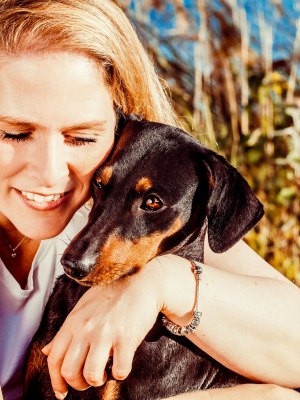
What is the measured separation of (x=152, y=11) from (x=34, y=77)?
10.9ft

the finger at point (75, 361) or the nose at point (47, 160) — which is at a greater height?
the nose at point (47, 160)

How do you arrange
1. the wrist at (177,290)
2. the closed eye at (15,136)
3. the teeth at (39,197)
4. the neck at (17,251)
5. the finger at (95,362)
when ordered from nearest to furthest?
the finger at (95,362) < the wrist at (177,290) < the closed eye at (15,136) < the teeth at (39,197) < the neck at (17,251)

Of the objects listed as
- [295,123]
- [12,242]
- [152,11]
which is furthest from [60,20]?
[152,11]

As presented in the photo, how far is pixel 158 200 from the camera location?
2090 mm

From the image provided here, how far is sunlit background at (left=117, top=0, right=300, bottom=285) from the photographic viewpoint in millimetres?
4414

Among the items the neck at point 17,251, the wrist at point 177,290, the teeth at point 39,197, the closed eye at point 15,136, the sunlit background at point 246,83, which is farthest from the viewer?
the sunlit background at point 246,83

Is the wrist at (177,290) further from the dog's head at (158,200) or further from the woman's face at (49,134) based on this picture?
the woman's face at (49,134)

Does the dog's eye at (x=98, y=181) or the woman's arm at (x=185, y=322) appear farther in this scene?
the dog's eye at (x=98, y=181)

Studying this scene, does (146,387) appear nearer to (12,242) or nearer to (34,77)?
(12,242)

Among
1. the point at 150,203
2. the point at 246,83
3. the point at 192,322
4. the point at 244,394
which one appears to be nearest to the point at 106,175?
the point at 150,203

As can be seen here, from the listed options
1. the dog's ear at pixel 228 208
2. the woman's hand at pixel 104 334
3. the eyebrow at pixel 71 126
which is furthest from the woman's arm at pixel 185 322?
the eyebrow at pixel 71 126

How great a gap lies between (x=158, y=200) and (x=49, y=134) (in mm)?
380

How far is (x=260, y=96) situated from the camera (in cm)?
457

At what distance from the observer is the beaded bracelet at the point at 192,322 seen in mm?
1948
